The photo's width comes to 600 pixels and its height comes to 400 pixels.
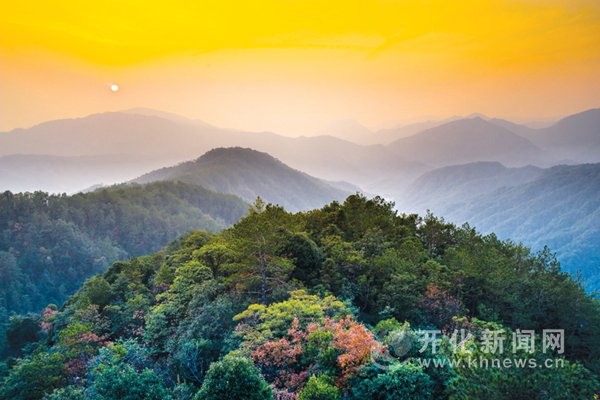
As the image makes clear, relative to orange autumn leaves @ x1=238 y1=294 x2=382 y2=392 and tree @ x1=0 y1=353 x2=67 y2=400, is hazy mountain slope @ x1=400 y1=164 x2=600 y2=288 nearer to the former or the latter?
orange autumn leaves @ x1=238 y1=294 x2=382 y2=392

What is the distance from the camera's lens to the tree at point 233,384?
10156 millimetres

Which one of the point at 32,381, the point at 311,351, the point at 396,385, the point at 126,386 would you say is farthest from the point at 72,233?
the point at 396,385

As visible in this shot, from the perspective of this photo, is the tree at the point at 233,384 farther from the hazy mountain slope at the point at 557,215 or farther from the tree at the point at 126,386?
the hazy mountain slope at the point at 557,215

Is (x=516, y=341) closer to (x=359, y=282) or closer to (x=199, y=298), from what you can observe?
(x=359, y=282)

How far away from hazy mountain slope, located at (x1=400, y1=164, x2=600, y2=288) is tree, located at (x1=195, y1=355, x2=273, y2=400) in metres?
107

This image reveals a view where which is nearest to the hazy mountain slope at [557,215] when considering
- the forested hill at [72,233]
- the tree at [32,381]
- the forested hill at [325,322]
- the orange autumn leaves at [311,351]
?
the forested hill at [325,322]

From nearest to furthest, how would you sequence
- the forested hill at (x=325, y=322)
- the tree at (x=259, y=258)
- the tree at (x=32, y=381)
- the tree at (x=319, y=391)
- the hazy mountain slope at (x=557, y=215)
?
the tree at (x=319, y=391) → the forested hill at (x=325, y=322) → the tree at (x=32, y=381) → the tree at (x=259, y=258) → the hazy mountain slope at (x=557, y=215)

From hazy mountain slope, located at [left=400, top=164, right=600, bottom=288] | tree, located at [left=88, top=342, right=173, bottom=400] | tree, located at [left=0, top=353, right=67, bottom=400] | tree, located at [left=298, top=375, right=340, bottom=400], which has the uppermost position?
hazy mountain slope, located at [left=400, top=164, right=600, bottom=288]

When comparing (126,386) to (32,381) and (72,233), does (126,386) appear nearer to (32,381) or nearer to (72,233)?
(32,381)

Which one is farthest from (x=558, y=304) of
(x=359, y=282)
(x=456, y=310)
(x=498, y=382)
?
(x=498, y=382)

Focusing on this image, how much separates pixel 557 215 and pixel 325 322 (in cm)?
16980

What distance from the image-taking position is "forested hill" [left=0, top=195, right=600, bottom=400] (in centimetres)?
1048

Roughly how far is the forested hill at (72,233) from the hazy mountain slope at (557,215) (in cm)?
11102

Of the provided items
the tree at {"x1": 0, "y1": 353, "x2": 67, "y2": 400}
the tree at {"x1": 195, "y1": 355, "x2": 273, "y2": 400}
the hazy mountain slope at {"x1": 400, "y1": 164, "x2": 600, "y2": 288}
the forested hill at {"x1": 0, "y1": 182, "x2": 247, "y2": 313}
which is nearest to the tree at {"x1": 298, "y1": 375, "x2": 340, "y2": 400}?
the tree at {"x1": 195, "y1": 355, "x2": 273, "y2": 400}
